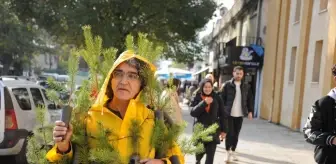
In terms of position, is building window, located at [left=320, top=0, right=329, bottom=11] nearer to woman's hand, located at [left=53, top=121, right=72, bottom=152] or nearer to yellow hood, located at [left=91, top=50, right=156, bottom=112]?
yellow hood, located at [left=91, top=50, right=156, bottom=112]

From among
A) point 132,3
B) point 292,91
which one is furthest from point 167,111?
point 132,3

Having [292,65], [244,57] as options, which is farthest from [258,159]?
[244,57]

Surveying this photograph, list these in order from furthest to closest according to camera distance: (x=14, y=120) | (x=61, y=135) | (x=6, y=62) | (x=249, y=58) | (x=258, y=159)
Answer: (x=6, y=62), (x=249, y=58), (x=258, y=159), (x=14, y=120), (x=61, y=135)

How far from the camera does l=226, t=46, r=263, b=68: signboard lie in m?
18.4

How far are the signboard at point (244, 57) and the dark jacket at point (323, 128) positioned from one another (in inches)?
596

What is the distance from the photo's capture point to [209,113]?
20.5 ft

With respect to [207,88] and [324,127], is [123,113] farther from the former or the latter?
[207,88]

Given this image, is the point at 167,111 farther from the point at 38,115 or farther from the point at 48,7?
the point at 48,7

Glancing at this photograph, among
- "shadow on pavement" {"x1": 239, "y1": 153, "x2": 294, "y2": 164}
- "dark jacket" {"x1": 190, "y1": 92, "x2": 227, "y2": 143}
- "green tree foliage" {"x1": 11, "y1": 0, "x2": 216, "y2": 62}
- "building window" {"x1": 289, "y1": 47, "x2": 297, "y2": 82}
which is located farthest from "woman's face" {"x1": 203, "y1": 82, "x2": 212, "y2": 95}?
"green tree foliage" {"x1": 11, "y1": 0, "x2": 216, "y2": 62}

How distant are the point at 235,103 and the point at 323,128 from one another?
4.00m

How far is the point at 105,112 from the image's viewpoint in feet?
7.14

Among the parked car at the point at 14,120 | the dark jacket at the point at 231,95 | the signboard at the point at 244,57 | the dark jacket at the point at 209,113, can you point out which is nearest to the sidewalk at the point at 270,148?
the dark jacket at the point at 209,113

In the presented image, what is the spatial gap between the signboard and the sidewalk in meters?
5.44

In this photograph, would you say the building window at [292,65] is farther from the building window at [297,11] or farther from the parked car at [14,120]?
the parked car at [14,120]
